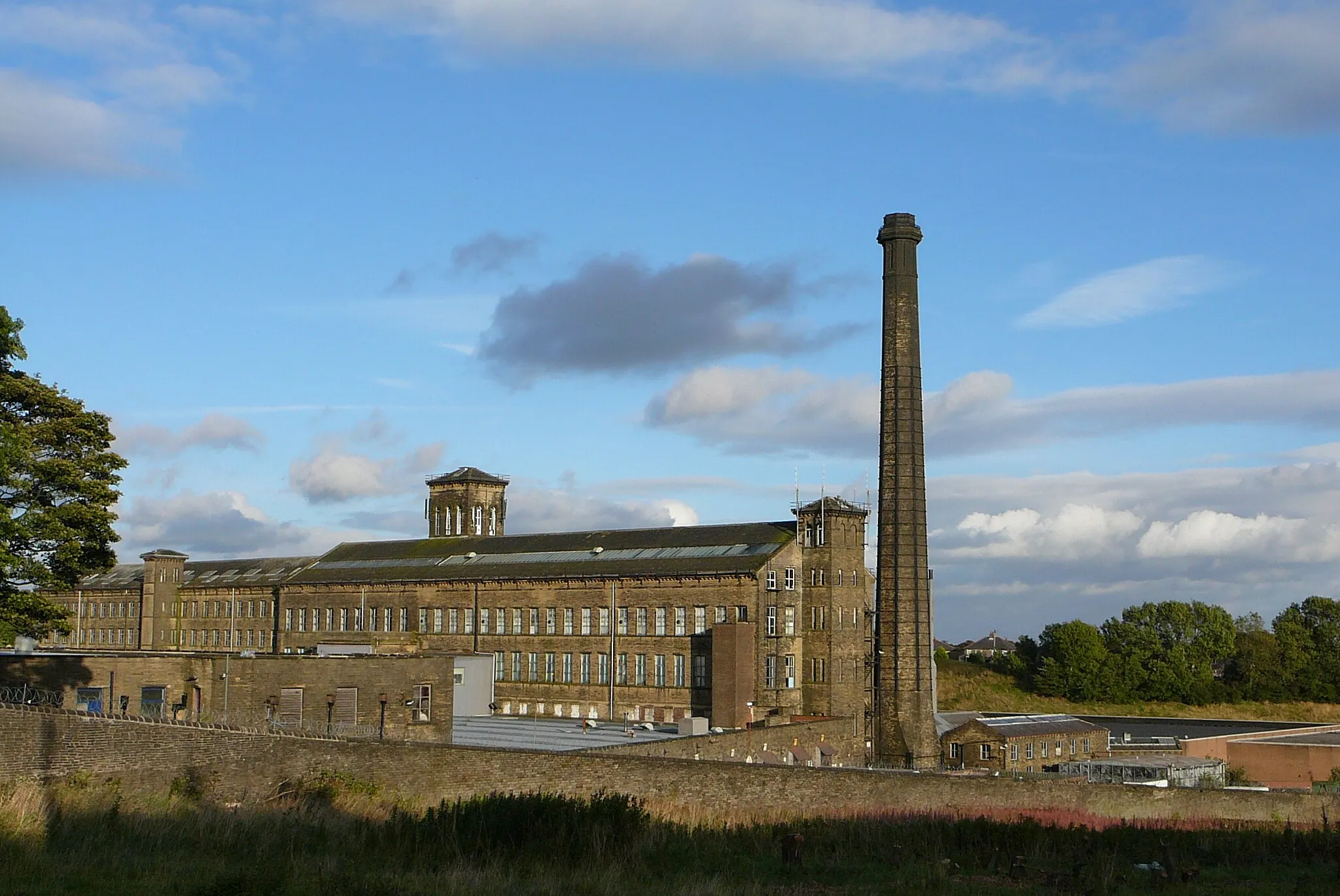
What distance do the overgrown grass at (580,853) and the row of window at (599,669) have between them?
130ft

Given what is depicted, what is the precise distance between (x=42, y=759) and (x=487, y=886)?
2357 cm

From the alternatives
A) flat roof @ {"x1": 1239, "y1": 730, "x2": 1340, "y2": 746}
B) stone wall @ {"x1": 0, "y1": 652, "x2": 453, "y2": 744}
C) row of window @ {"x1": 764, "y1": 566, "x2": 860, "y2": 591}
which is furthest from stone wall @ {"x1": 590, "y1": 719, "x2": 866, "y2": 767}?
flat roof @ {"x1": 1239, "y1": 730, "x2": 1340, "y2": 746}

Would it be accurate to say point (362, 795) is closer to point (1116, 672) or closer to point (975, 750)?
point (975, 750)

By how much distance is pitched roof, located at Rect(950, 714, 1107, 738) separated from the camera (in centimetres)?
6334

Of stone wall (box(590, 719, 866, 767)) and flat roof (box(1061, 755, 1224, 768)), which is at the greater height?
stone wall (box(590, 719, 866, 767))

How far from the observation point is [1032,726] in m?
65.6

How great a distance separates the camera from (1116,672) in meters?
101

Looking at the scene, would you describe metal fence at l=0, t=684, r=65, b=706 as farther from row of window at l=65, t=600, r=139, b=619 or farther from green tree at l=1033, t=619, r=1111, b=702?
green tree at l=1033, t=619, r=1111, b=702

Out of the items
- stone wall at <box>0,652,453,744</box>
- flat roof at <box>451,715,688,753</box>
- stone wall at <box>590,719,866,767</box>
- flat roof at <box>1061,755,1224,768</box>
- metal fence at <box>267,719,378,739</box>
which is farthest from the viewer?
flat roof at <box>1061,755,1224,768</box>

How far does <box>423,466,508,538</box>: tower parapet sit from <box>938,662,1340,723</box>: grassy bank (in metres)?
37.2

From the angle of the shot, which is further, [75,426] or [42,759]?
[75,426]

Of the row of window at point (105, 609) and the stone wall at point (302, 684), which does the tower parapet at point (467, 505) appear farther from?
the stone wall at point (302, 684)

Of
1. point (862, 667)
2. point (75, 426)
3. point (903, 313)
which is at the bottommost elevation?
point (862, 667)

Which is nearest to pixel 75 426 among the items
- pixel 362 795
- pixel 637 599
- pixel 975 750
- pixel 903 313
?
pixel 362 795
